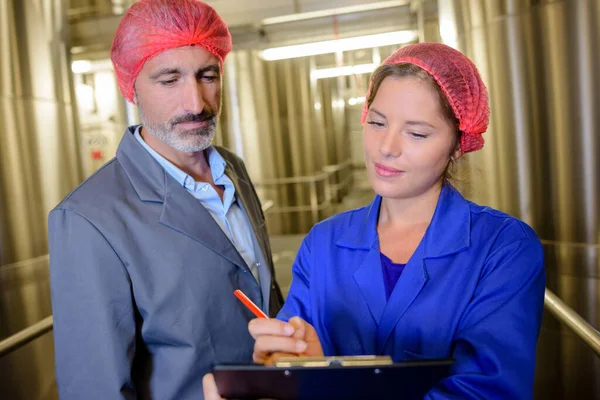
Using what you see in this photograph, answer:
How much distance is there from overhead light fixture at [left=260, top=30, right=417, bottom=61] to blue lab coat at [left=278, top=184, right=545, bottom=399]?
13.2 ft

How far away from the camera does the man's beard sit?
1504 mm

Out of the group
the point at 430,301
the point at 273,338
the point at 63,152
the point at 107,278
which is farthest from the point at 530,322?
the point at 63,152

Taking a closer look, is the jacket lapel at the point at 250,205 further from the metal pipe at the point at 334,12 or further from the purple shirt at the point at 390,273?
the metal pipe at the point at 334,12

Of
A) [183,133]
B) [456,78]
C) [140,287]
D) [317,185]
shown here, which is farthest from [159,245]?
[317,185]

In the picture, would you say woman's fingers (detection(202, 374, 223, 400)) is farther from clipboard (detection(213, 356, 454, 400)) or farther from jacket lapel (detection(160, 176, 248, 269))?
jacket lapel (detection(160, 176, 248, 269))

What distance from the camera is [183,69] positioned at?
4.89 feet

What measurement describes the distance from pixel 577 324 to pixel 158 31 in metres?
1.50

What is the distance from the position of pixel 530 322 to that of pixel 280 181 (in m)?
4.96

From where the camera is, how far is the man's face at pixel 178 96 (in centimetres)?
149

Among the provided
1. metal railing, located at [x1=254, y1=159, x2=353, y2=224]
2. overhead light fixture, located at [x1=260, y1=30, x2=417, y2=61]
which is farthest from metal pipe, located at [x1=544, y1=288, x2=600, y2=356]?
metal railing, located at [x1=254, y1=159, x2=353, y2=224]

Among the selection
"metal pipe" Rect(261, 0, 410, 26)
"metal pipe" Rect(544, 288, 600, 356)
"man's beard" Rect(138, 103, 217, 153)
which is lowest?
"metal pipe" Rect(544, 288, 600, 356)

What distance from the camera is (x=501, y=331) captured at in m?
0.94

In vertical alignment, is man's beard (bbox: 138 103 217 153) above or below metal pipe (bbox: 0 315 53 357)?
above

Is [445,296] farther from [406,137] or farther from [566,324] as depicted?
[566,324]
